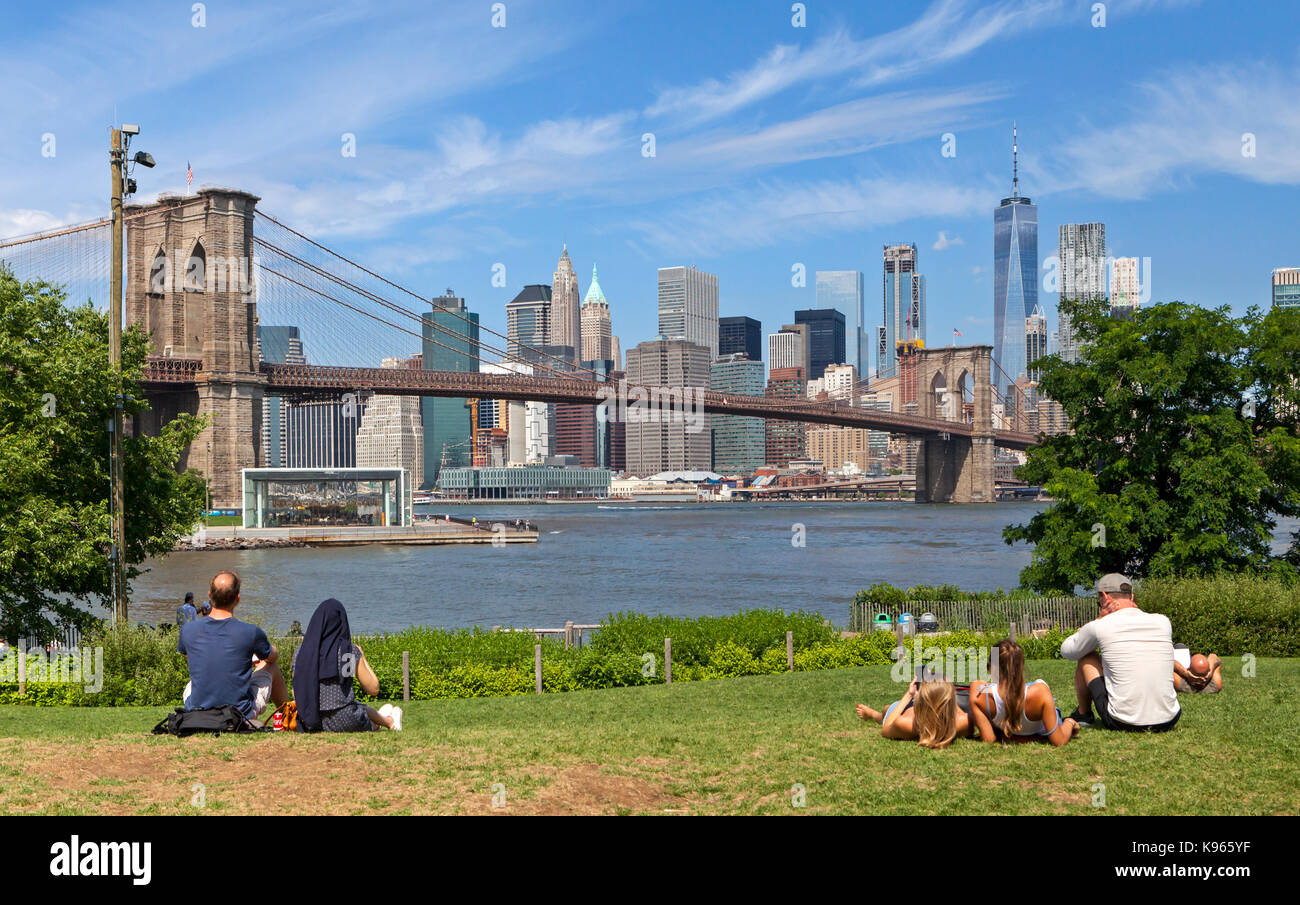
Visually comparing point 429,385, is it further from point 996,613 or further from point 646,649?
point 646,649

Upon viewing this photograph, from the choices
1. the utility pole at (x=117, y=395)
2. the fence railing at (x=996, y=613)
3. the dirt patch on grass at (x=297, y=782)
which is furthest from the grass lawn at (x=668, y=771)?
the fence railing at (x=996, y=613)

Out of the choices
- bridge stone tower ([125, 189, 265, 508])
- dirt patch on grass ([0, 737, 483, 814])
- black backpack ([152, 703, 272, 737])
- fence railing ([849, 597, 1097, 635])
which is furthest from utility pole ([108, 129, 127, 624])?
bridge stone tower ([125, 189, 265, 508])

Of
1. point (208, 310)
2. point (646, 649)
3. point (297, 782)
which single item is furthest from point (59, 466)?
point (208, 310)

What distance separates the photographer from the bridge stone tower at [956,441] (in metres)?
131

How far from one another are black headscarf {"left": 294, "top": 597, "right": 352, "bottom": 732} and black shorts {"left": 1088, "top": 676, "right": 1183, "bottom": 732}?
594 cm

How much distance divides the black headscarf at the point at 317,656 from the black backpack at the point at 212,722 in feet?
1.48

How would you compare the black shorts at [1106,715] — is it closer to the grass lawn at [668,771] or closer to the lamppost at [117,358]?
the grass lawn at [668,771]

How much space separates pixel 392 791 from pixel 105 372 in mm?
15742

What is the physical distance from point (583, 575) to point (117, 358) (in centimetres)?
3159

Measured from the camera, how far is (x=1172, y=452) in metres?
23.8

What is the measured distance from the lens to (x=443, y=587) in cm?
4516

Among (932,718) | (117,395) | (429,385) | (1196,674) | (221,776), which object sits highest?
(429,385)
